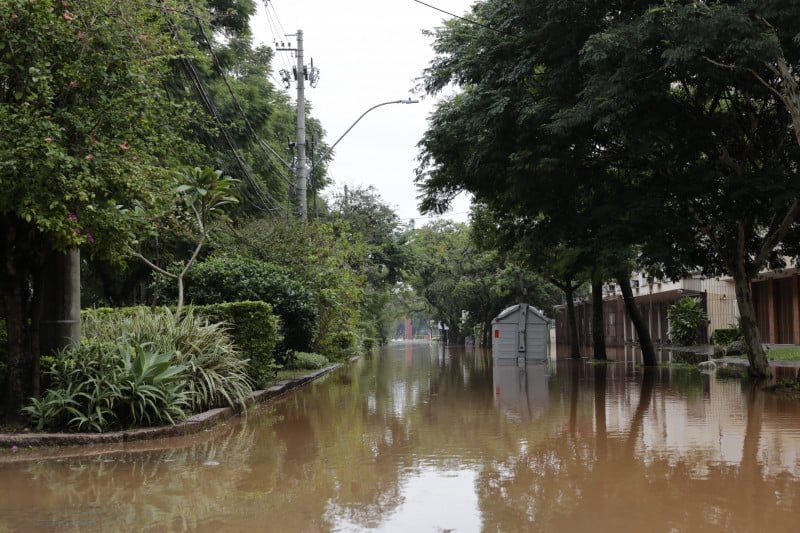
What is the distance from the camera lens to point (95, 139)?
876 centimetres

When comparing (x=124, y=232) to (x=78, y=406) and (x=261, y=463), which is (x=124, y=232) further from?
(x=261, y=463)

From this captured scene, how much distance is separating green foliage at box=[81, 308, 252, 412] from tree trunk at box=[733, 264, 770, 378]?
10673 millimetres

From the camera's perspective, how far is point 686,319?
40.7 m

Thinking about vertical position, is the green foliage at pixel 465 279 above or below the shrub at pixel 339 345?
above

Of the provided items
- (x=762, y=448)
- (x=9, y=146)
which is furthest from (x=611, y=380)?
(x=9, y=146)

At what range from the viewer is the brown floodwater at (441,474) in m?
5.51

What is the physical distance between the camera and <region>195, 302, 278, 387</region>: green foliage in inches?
532

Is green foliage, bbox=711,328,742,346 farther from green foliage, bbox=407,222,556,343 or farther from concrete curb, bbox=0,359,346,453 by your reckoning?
concrete curb, bbox=0,359,346,453

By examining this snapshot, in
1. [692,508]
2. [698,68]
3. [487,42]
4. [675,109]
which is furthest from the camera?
[487,42]

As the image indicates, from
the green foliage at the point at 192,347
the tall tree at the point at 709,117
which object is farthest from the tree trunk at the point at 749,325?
the green foliage at the point at 192,347

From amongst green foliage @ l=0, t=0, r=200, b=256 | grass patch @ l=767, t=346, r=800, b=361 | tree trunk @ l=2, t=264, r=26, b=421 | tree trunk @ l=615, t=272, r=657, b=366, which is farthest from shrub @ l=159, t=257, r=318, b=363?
grass patch @ l=767, t=346, r=800, b=361

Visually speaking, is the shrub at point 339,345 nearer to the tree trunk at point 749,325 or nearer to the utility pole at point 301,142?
the utility pole at point 301,142

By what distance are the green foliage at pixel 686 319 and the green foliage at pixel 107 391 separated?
3555 cm

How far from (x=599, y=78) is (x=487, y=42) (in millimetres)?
3836
